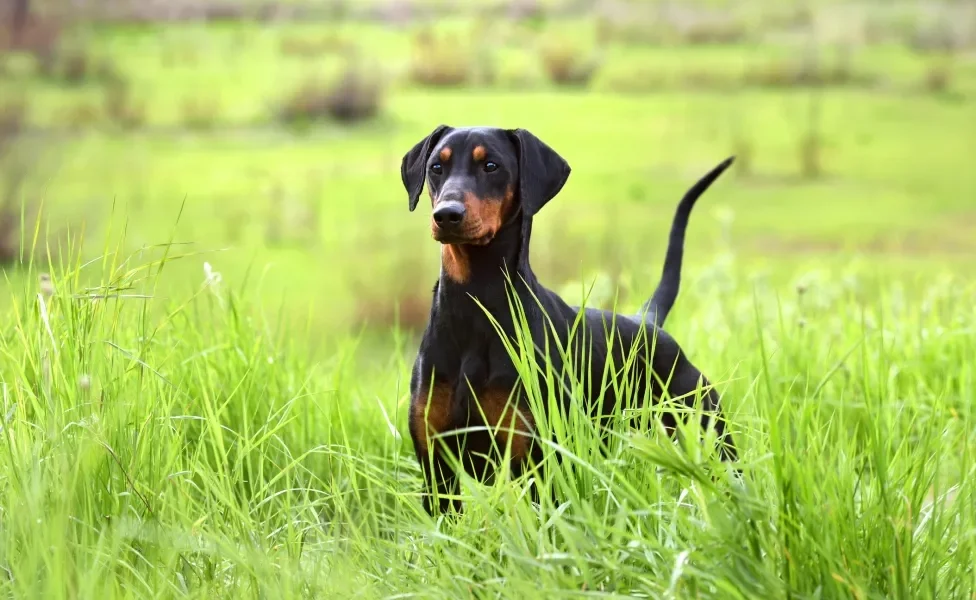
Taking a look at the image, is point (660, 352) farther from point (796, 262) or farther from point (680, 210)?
point (796, 262)

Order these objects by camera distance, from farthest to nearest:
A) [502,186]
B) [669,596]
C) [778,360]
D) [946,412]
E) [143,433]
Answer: [778,360] → [946,412] → [502,186] → [143,433] → [669,596]

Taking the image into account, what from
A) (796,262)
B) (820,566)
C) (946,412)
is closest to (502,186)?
(820,566)

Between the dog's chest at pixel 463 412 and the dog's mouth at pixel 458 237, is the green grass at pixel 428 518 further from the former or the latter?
the dog's mouth at pixel 458 237

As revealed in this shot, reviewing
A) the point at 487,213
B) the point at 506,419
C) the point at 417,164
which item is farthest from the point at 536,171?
the point at 506,419

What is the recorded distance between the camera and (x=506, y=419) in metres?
2.98

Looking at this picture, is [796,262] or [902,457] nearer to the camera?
[902,457]

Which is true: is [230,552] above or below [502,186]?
below

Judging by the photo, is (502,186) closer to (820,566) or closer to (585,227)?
(820,566)

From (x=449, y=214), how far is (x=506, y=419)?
24.0 inches

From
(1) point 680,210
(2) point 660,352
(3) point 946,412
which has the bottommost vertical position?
(3) point 946,412

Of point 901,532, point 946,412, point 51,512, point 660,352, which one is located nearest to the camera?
point 901,532

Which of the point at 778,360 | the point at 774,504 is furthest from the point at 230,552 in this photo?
the point at 778,360

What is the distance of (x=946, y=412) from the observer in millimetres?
3957

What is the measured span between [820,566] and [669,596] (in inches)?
13.3
